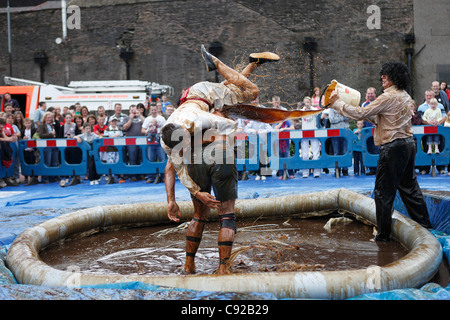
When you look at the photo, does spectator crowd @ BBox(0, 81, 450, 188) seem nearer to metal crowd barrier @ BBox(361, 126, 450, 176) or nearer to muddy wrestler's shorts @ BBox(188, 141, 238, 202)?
metal crowd barrier @ BBox(361, 126, 450, 176)

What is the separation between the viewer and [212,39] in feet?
80.3

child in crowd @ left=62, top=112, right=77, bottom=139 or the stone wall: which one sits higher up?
the stone wall

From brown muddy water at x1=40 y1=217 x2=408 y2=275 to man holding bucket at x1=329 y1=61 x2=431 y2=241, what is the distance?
457mm

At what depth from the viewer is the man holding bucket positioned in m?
5.12

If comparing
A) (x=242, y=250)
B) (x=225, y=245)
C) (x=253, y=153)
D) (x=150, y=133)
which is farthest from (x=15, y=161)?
(x=225, y=245)

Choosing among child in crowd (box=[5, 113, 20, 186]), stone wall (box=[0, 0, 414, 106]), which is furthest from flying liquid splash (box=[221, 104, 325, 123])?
stone wall (box=[0, 0, 414, 106])

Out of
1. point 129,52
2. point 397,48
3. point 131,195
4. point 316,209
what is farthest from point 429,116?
point 129,52

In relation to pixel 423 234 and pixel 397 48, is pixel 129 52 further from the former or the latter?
pixel 423 234

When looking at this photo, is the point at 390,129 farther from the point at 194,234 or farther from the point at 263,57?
the point at 194,234

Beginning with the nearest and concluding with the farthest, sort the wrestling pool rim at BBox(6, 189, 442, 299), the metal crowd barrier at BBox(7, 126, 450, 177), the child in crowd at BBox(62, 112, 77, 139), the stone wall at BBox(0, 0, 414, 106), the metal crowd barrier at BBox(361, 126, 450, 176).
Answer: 1. the wrestling pool rim at BBox(6, 189, 442, 299)
2. the metal crowd barrier at BBox(361, 126, 450, 176)
3. the metal crowd barrier at BBox(7, 126, 450, 177)
4. the child in crowd at BBox(62, 112, 77, 139)
5. the stone wall at BBox(0, 0, 414, 106)

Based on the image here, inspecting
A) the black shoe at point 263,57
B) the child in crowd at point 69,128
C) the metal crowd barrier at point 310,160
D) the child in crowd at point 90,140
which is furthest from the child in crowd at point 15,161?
the black shoe at point 263,57

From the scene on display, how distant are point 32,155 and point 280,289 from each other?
10.4m

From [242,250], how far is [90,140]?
8188 mm
